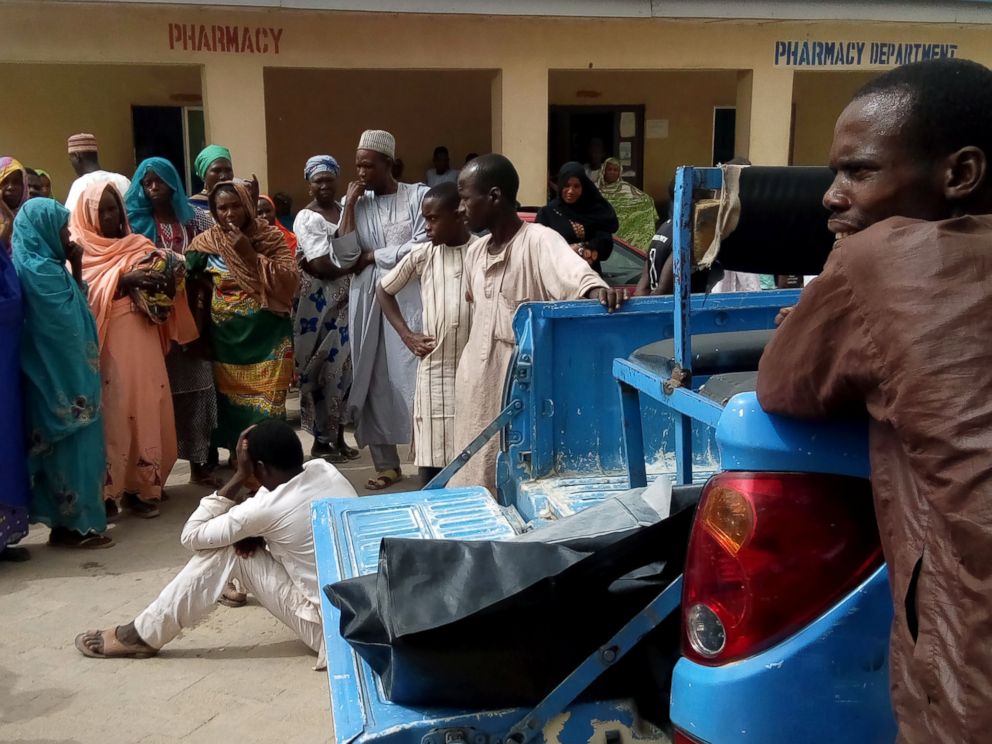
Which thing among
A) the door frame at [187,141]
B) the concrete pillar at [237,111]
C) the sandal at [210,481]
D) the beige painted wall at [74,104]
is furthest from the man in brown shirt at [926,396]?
the door frame at [187,141]

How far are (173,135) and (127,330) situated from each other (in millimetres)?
7612

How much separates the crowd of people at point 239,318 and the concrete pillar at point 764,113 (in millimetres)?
5018

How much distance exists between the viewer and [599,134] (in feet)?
44.4

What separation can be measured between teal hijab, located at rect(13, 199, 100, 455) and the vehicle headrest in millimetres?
3478

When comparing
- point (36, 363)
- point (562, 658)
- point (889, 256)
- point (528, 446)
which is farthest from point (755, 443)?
point (36, 363)

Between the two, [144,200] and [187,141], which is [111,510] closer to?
[144,200]

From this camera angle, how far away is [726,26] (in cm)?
1066

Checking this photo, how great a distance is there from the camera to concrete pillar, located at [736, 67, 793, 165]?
11.0 metres

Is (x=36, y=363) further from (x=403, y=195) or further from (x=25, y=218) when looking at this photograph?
(x=403, y=195)

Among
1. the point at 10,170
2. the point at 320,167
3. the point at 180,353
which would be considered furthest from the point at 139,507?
the point at 320,167

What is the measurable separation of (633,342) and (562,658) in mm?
1763

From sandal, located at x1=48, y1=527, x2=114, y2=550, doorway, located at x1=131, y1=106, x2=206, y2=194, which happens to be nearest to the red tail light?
sandal, located at x1=48, y1=527, x2=114, y2=550

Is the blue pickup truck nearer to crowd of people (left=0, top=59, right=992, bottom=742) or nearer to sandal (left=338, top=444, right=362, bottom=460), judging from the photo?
crowd of people (left=0, top=59, right=992, bottom=742)

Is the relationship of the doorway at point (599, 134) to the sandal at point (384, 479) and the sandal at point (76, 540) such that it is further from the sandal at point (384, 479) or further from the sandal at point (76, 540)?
the sandal at point (76, 540)
